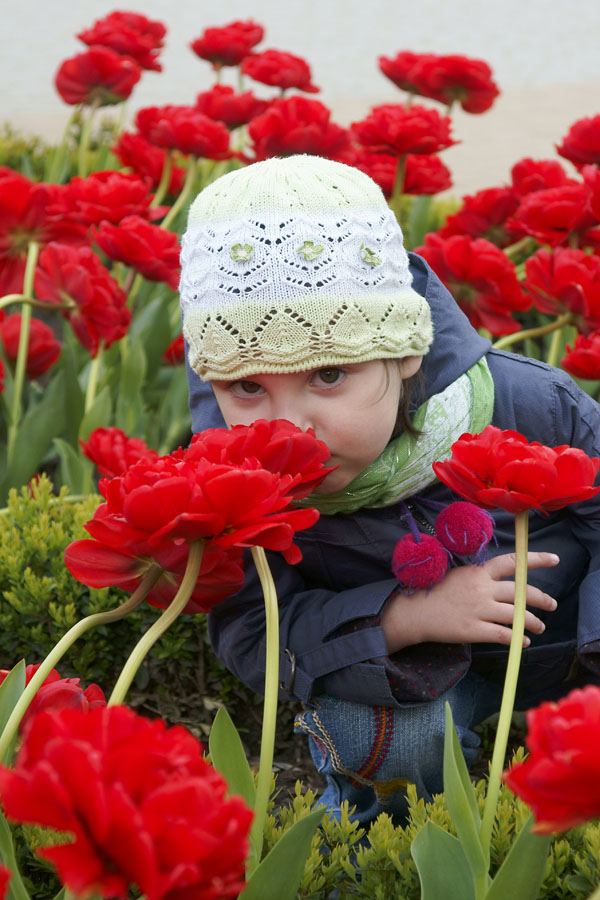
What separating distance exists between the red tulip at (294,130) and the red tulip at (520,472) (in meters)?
2.02

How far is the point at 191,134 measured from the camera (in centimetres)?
315

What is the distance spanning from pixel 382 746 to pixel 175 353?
1485 millimetres

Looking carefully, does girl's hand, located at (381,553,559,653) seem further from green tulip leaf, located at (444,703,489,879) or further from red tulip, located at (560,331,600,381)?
red tulip, located at (560,331,600,381)

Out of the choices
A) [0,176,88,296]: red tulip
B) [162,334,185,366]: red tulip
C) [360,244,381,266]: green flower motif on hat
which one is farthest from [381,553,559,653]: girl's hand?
[162,334,185,366]: red tulip

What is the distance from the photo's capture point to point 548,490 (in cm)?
111

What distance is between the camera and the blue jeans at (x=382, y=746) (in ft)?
5.89

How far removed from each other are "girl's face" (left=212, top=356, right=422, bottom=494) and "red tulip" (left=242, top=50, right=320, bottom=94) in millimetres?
2427

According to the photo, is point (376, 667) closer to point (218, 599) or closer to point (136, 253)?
point (218, 599)

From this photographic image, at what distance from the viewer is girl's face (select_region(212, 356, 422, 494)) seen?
4.93ft

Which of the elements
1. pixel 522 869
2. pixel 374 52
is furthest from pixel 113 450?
pixel 374 52

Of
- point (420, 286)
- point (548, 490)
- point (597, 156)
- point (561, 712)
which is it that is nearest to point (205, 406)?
point (420, 286)

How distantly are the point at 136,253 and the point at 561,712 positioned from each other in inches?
79.7

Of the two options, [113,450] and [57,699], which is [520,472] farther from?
[113,450]

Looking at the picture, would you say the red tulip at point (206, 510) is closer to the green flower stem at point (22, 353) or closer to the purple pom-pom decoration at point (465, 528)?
the purple pom-pom decoration at point (465, 528)
